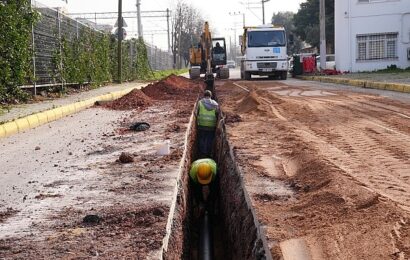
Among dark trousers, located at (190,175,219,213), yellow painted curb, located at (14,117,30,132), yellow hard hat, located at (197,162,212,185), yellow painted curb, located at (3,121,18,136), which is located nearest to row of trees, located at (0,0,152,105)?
yellow painted curb, located at (14,117,30,132)

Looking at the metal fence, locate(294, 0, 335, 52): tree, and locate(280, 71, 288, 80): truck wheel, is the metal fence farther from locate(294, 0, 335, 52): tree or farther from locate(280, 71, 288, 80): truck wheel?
locate(294, 0, 335, 52): tree

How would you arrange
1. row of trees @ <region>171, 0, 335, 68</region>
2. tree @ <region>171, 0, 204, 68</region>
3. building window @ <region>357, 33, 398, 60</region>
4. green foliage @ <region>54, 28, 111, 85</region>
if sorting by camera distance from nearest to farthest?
green foliage @ <region>54, 28, 111, 85</region>, building window @ <region>357, 33, 398, 60</region>, row of trees @ <region>171, 0, 335, 68</region>, tree @ <region>171, 0, 204, 68</region>

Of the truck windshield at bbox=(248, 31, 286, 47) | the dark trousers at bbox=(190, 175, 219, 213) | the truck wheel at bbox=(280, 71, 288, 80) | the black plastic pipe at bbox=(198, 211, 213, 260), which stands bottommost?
the black plastic pipe at bbox=(198, 211, 213, 260)

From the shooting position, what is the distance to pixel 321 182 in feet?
21.5

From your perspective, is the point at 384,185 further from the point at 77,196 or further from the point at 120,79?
the point at 120,79

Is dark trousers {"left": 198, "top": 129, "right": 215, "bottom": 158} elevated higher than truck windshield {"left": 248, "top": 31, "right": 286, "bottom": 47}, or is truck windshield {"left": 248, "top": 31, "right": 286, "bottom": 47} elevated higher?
truck windshield {"left": 248, "top": 31, "right": 286, "bottom": 47}

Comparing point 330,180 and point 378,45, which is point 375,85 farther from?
point 330,180

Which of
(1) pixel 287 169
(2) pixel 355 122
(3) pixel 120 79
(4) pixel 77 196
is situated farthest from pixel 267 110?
(3) pixel 120 79

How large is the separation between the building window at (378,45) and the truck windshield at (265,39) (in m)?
6.33

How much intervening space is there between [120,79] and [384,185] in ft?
87.3

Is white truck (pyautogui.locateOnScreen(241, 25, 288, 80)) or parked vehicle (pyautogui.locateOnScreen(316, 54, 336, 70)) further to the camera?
parked vehicle (pyautogui.locateOnScreen(316, 54, 336, 70))

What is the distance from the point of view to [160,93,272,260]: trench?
212 inches

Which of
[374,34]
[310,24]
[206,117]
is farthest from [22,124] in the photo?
[310,24]

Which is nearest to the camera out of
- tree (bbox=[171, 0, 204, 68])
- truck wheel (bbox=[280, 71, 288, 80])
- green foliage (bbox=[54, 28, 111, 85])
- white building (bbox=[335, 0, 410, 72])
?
green foliage (bbox=[54, 28, 111, 85])
